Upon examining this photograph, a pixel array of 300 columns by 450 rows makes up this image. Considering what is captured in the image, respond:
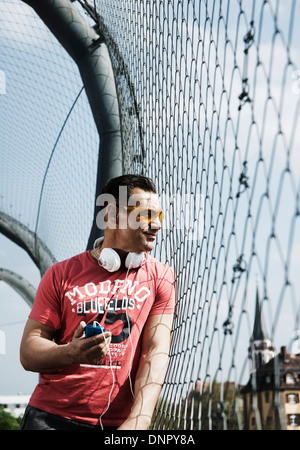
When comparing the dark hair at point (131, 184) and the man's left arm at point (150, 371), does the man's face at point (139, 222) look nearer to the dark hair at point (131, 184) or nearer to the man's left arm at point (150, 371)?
the dark hair at point (131, 184)

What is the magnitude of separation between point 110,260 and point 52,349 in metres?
0.34

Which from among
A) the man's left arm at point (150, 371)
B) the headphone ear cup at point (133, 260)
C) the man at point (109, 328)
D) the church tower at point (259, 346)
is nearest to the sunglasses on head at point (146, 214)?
the man at point (109, 328)

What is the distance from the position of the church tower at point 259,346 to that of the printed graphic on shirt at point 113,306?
14.6 inches

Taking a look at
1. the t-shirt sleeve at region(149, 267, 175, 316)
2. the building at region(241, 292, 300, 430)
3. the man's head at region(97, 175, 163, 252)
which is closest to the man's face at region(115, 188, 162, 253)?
the man's head at region(97, 175, 163, 252)

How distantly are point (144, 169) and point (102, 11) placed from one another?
149 centimetres

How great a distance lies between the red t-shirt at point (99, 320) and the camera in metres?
1.73

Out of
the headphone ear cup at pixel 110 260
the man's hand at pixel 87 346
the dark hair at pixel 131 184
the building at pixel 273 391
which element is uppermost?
the dark hair at pixel 131 184

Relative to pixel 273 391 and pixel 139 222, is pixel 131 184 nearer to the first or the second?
pixel 139 222

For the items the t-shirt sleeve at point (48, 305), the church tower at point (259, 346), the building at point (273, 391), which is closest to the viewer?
the building at point (273, 391)

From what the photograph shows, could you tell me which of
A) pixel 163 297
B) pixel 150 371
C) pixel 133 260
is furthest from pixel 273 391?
pixel 133 260

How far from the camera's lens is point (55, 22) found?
3957 mm

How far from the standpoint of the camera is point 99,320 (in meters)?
1.78

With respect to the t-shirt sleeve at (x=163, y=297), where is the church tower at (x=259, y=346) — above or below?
below
